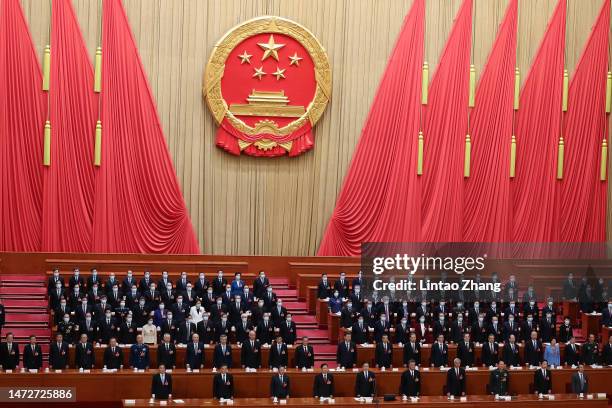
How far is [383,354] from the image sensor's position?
11.8m

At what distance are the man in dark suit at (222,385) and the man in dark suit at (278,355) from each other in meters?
0.97

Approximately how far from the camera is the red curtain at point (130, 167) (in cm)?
1489

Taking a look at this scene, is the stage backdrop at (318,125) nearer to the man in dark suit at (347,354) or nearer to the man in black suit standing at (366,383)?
the man in dark suit at (347,354)

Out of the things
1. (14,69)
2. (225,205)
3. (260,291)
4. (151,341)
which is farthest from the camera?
(225,205)

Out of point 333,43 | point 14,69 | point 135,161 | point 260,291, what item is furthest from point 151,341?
point 333,43

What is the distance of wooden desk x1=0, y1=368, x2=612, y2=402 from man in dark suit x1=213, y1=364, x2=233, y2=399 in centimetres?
33

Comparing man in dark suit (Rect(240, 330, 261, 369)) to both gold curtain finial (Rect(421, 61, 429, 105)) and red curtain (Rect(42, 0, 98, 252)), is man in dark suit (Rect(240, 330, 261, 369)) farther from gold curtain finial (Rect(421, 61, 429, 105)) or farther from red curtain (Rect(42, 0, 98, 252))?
gold curtain finial (Rect(421, 61, 429, 105))

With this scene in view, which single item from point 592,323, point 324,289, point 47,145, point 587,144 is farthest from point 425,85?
point 47,145

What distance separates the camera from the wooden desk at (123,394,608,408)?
1002 centimetres

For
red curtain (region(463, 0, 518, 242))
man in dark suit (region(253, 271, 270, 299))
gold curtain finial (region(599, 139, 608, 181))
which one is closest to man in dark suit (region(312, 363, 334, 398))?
man in dark suit (region(253, 271, 270, 299))

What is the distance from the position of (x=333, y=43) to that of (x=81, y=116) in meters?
3.97

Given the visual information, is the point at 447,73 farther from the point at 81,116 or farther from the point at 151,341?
the point at 151,341

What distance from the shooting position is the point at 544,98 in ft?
53.3

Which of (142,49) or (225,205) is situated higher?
(142,49)
